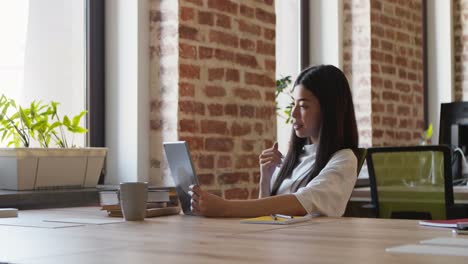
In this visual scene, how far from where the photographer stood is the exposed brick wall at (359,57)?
5.58 m

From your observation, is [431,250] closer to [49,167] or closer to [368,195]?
[49,167]

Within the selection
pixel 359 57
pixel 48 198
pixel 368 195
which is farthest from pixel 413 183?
pixel 48 198

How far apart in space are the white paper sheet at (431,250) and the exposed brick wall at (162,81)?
2.11 metres

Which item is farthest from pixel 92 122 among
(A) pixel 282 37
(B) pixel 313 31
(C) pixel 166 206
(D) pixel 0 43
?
(B) pixel 313 31

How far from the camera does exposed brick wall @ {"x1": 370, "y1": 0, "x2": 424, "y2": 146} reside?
568 centimetres

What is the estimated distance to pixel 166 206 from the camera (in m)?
2.89

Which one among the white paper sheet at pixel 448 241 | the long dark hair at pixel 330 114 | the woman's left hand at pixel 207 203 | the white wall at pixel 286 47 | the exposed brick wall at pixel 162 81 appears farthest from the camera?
the white wall at pixel 286 47

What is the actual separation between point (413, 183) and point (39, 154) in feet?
6.35

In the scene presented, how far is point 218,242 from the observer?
6.27 ft

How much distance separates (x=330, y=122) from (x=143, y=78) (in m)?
1.12

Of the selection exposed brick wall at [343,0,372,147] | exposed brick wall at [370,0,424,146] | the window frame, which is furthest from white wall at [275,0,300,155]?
the window frame

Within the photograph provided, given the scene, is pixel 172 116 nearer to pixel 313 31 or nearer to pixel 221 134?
pixel 221 134

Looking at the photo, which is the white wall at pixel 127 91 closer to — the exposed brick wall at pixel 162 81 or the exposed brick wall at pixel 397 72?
the exposed brick wall at pixel 162 81

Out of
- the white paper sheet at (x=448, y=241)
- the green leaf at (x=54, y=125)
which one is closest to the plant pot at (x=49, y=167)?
the green leaf at (x=54, y=125)
